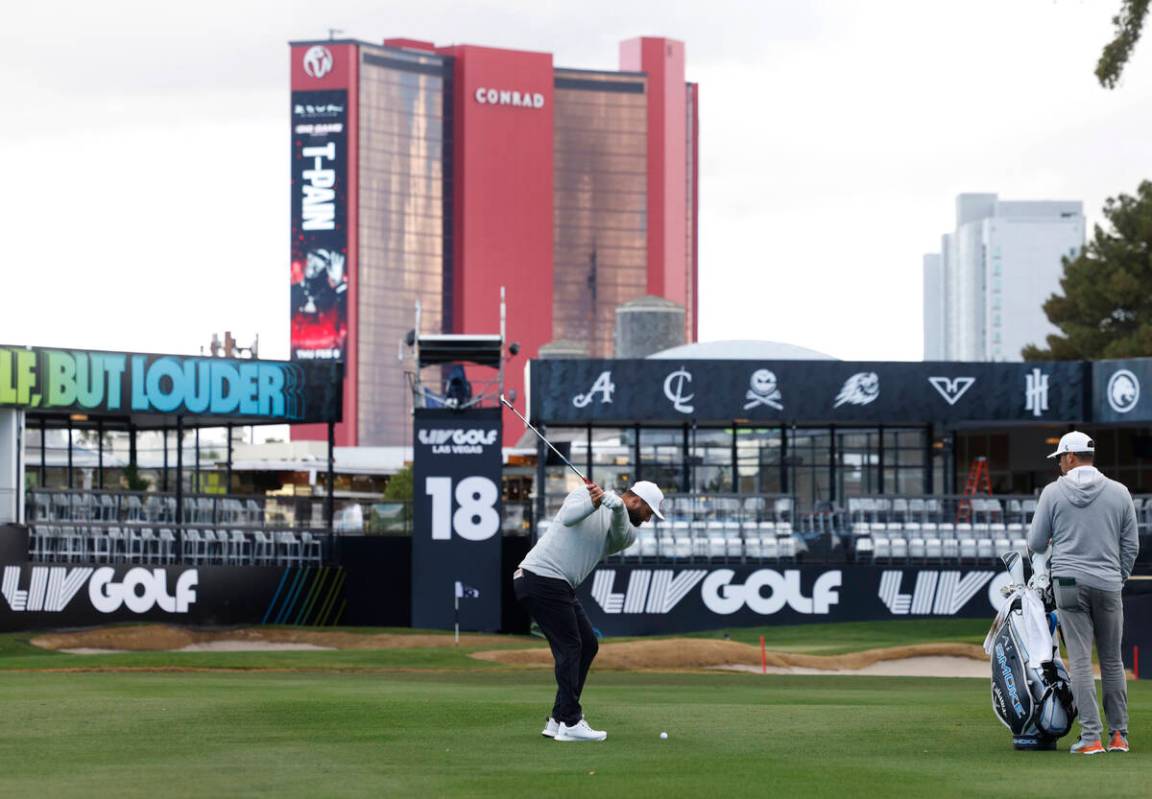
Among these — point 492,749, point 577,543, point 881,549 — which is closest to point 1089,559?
point 577,543

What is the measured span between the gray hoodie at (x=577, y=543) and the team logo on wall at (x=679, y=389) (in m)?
27.6

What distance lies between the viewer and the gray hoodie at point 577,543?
37.8 ft

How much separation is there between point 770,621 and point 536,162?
111m

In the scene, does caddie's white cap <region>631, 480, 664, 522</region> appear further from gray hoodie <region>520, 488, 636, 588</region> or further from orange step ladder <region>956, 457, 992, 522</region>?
orange step ladder <region>956, 457, 992, 522</region>

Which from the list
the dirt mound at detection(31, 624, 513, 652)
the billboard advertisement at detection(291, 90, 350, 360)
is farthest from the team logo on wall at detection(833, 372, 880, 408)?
the billboard advertisement at detection(291, 90, 350, 360)

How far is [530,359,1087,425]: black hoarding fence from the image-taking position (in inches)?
1540

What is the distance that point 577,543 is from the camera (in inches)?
456

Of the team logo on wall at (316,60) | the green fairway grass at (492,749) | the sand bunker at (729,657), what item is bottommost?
the sand bunker at (729,657)

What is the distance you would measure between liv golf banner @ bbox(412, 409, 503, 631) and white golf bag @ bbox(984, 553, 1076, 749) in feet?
80.4

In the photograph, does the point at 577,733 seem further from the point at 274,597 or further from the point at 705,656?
the point at 274,597

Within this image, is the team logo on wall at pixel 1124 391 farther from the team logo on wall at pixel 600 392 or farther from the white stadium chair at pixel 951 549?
the team logo on wall at pixel 600 392

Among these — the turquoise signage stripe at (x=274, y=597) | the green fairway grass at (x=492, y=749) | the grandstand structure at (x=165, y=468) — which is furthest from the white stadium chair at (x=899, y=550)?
the green fairway grass at (x=492, y=749)

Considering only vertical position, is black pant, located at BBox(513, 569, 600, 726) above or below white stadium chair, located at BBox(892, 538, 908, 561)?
above

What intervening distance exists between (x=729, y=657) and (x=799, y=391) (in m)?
11.9
